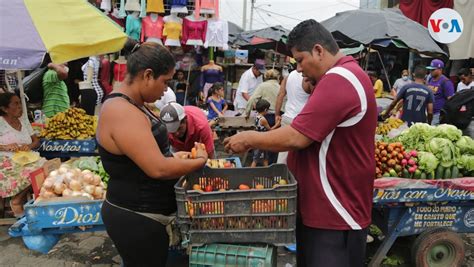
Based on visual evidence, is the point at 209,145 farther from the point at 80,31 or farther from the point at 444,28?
the point at 444,28

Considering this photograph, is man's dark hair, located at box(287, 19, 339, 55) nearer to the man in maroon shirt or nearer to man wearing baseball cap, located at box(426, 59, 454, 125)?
the man in maroon shirt

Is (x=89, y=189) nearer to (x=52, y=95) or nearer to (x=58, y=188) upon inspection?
(x=58, y=188)

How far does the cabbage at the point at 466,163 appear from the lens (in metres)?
3.85

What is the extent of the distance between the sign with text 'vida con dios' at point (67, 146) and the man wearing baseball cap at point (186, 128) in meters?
2.69

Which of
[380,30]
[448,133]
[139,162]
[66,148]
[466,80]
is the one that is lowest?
[66,148]

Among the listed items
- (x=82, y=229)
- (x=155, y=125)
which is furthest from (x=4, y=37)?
(x=155, y=125)

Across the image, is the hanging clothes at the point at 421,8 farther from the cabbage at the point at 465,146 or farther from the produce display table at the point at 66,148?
the produce display table at the point at 66,148

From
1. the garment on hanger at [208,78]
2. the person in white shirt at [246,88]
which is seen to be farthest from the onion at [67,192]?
the garment on hanger at [208,78]

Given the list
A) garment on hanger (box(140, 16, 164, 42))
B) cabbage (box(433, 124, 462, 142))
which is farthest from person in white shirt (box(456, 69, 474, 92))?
garment on hanger (box(140, 16, 164, 42))

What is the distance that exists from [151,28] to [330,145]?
25.8 feet

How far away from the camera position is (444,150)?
3.89m

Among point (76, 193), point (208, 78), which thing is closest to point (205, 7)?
point (208, 78)

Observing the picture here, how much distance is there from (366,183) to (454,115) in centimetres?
519

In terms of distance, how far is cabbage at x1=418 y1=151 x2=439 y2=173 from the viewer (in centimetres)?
380
